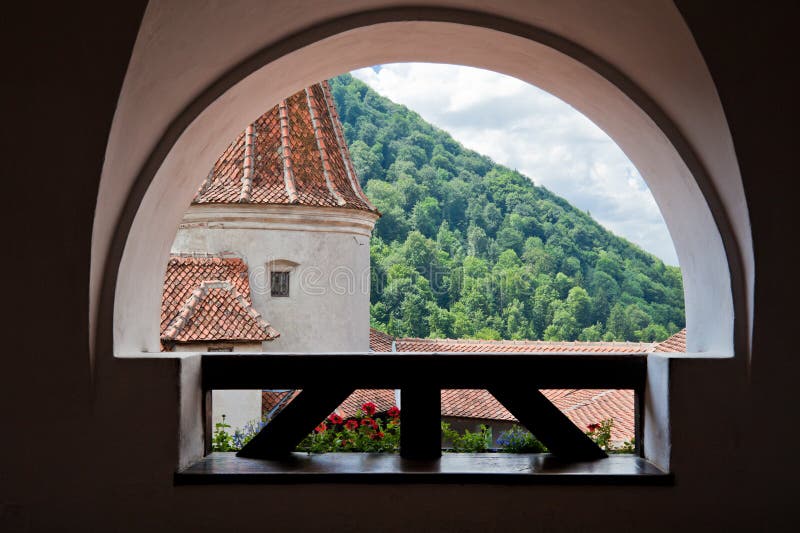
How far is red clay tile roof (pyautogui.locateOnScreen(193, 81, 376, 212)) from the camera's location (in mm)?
17078

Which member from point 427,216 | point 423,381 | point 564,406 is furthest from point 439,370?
point 427,216

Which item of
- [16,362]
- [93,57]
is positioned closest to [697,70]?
[93,57]

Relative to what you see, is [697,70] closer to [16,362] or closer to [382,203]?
[16,362]

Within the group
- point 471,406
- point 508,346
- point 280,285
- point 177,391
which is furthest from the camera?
point 508,346

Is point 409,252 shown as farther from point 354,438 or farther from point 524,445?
point 524,445

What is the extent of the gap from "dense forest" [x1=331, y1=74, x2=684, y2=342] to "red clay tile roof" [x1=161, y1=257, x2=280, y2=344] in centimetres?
2071

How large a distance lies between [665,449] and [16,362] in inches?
112

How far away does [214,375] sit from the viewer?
382 centimetres

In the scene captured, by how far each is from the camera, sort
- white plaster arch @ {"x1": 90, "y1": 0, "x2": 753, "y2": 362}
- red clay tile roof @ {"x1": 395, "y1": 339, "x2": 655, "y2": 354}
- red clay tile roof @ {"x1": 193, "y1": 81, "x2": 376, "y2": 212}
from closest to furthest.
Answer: white plaster arch @ {"x1": 90, "y1": 0, "x2": 753, "y2": 362}, red clay tile roof @ {"x1": 193, "y1": 81, "x2": 376, "y2": 212}, red clay tile roof @ {"x1": 395, "y1": 339, "x2": 655, "y2": 354}

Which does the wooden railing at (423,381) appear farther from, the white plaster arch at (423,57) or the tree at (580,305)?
the tree at (580,305)

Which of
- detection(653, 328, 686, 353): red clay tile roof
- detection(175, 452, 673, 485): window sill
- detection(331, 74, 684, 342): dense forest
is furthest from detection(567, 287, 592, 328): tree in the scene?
detection(175, 452, 673, 485): window sill

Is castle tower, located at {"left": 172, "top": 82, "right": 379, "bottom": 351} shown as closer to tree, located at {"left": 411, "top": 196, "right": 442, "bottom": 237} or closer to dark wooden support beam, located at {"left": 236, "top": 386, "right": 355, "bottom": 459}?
dark wooden support beam, located at {"left": 236, "top": 386, "right": 355, "bottom": 459}

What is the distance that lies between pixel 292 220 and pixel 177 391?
14089 millimetres

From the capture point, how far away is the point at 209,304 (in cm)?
1627
